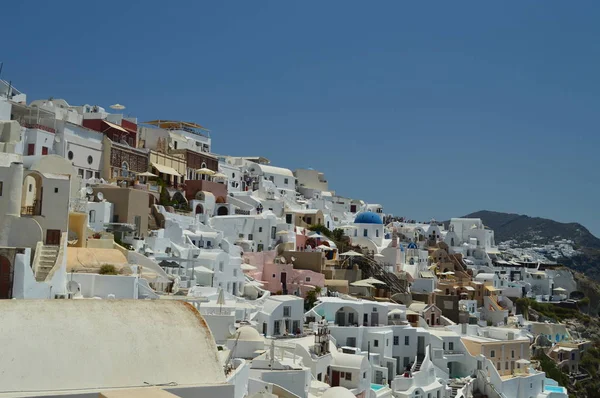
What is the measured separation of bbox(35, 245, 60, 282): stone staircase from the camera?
1026 inches

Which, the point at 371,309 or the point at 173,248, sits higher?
the point at 173,248

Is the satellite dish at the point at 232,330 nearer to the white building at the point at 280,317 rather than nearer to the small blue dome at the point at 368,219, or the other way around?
the white building at the point at 280,317

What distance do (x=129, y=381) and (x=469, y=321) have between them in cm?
4278

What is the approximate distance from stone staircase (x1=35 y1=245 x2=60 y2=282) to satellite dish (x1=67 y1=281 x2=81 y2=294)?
1.06 m

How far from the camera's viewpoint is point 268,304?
36.0m

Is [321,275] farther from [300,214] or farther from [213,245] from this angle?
[300,214]

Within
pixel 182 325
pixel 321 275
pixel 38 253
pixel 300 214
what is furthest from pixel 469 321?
pixel 182 325

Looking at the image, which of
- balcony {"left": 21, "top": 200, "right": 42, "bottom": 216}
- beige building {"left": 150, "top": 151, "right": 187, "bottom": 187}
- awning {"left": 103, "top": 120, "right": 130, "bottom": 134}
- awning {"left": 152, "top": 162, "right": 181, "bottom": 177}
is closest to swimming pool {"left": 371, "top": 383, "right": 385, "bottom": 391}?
balcony {"left": 21, "top": 200, "right": 42, "bottom": 216}

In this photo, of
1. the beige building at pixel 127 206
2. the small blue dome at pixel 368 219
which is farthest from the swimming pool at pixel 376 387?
the small blue dome at pixel 368 219

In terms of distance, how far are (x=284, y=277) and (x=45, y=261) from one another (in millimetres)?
20302

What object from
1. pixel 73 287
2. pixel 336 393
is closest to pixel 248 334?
pixel 336 393

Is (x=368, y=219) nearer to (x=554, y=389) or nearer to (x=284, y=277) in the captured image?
(x=284, y=277)

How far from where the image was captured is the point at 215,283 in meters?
39.1

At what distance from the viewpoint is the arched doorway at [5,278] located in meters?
23.9
